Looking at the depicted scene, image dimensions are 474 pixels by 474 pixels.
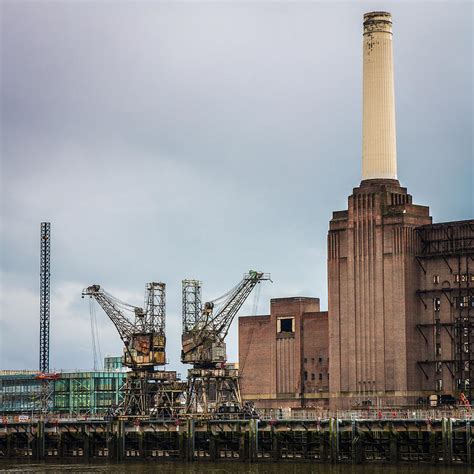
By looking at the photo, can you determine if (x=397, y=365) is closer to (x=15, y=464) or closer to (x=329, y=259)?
(x=329, y=259)

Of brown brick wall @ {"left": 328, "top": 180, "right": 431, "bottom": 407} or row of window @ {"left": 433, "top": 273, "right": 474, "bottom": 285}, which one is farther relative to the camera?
brown brick wall @ {"left": 328, "top": 180, "right": 431, "bottom": 407}

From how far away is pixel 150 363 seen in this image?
498 ft

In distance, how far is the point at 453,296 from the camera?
143500mm

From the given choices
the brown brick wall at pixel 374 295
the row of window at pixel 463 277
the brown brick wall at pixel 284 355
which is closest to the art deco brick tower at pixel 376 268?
the brown brick wall at pixel 374 295

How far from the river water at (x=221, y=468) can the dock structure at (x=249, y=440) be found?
1.46 meters

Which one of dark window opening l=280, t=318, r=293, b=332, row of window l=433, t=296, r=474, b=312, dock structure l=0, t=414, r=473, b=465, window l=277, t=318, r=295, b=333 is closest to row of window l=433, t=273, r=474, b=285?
row of window l=433, t=296, r=474, b=312

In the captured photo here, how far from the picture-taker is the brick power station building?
143875 mm

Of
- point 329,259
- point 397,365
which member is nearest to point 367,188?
point 329,259

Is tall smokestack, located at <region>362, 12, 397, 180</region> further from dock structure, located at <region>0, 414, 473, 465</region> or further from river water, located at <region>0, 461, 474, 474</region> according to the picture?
river water, located at <region>0, 461, 474, 474</region>

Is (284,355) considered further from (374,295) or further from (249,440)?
(249,440)

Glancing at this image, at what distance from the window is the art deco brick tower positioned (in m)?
11.7

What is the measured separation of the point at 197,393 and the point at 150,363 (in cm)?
710

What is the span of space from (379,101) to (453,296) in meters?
22.8

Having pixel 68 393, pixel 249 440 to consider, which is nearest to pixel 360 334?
pixel 249 440
